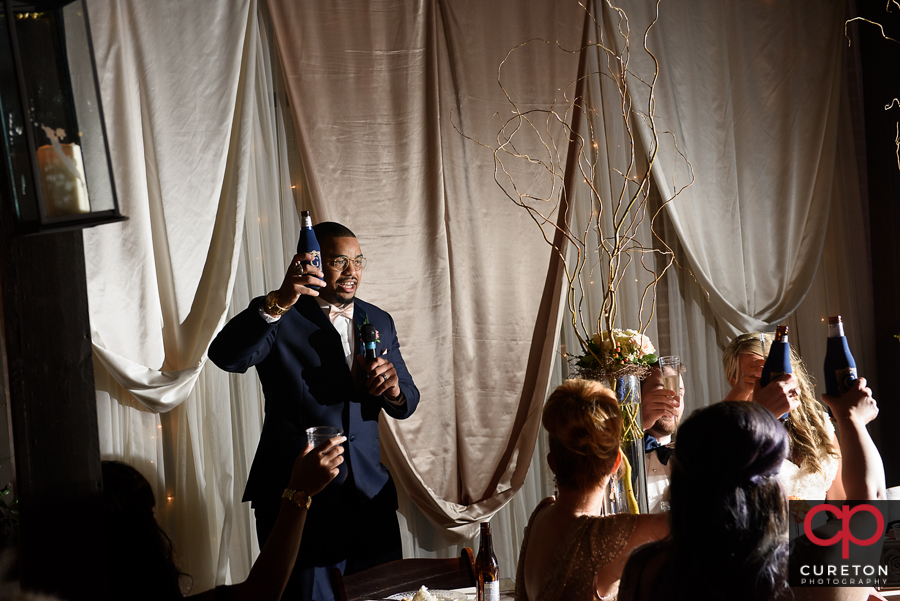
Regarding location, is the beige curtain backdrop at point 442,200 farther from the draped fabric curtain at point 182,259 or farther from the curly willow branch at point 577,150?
the draped fabric curtain at point 182,259

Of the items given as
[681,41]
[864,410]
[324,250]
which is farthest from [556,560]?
[681,41]

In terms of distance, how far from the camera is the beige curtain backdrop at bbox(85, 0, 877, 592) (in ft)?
10.2

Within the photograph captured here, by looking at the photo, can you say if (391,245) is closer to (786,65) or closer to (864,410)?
(864,410)

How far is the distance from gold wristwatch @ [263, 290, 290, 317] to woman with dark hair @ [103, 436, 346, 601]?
977 mm

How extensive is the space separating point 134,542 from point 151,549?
0.04 metres

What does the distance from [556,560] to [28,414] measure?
3.58ft

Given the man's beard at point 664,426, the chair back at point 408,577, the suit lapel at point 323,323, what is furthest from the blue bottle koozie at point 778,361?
the suit lapel at point 323,323

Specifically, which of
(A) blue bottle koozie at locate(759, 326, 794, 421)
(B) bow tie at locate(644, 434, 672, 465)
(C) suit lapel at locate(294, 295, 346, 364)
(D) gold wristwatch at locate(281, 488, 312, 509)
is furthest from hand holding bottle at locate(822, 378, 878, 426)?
Result: (C) suit lapel at locate(294, 295, 346, 364)

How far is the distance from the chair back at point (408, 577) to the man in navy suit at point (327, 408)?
1.76 ft

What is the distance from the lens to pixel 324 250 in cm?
277

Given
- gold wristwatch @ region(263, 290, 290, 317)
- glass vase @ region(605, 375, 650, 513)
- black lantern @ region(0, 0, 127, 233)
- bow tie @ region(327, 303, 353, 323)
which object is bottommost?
glass vase @ region(605, 375, 650, 513)

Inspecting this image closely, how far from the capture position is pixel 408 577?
218 cm

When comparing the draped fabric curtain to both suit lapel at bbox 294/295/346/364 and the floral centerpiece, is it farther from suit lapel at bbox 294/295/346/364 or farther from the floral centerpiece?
the floral centerpiece

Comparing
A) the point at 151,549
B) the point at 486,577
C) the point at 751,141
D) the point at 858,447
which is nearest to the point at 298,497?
the point at 151,549
